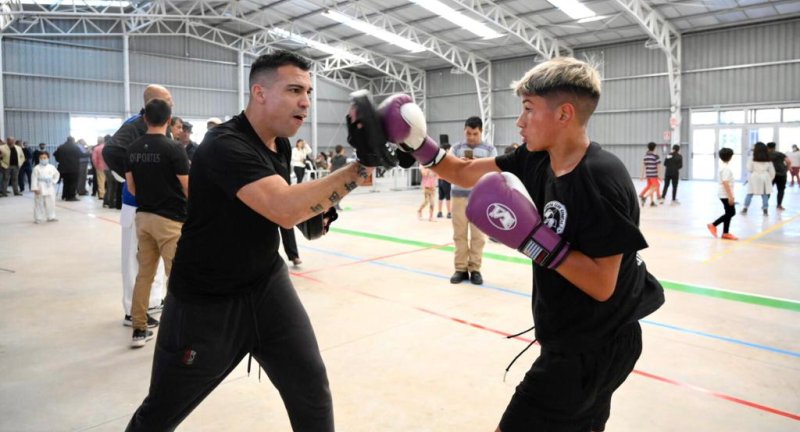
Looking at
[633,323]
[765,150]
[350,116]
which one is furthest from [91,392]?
[765,150]

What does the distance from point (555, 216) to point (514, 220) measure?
0.58 ft

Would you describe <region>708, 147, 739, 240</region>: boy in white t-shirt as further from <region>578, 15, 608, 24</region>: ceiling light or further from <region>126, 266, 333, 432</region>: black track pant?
<region>578, 15, 608, 24</region>: ceiling light

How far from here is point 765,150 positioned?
10836 millimetres

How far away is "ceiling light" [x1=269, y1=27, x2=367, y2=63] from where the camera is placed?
23364mm

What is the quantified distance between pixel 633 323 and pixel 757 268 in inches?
234

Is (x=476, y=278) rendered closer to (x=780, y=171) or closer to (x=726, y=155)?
(x=726, y=155)

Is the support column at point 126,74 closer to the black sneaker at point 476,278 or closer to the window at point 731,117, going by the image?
the black sneaker at point 476,278

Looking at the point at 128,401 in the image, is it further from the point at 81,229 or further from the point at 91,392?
the point at 81,229

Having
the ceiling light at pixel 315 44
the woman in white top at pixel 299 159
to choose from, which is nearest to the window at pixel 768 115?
the ceiling light at pixel 315 44

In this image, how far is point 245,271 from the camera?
2002mm

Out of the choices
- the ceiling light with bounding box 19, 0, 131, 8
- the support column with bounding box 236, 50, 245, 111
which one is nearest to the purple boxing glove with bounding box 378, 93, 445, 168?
the ceiling light with bounding box 19, 0, 131, 8

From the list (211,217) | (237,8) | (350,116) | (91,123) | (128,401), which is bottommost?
(128,401)

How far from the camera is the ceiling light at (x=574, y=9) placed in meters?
18.0

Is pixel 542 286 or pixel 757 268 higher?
pixel 542 286
